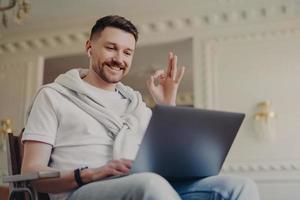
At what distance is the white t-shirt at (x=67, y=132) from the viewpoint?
3.31 feet

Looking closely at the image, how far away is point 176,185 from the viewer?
1017 mm

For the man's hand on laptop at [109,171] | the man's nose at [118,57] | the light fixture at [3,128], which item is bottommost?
the light fixture at [3,128]

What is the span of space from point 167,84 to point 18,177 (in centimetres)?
53

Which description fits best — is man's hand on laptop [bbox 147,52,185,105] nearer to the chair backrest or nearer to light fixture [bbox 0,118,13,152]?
the chair backrest

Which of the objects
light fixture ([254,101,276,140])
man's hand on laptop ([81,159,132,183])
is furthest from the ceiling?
man's hand on laptop ([81,159,132,183])

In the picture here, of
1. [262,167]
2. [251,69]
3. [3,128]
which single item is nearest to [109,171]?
[262,167]

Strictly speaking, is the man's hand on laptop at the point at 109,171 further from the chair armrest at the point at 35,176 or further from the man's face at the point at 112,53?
the man's face at the point at 112,53

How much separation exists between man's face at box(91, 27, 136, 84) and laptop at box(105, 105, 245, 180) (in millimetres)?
353

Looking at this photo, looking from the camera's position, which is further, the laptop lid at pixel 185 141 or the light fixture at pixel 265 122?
the light fixture at pixel 265 122

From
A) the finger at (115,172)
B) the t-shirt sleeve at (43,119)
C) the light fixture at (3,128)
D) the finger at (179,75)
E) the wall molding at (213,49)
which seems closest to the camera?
the finger at (115,172)

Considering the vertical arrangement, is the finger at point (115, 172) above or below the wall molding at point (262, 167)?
above

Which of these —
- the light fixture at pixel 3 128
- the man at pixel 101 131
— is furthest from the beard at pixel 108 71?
the light fixture at pixel 3 128

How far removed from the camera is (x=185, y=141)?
2.97 ft

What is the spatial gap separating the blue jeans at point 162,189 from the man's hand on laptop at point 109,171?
31 millimetres
